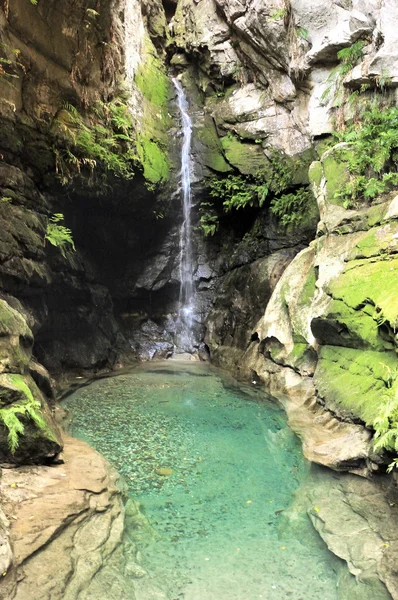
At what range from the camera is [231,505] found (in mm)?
4566

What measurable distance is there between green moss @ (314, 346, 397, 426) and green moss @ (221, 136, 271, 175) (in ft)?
26.0

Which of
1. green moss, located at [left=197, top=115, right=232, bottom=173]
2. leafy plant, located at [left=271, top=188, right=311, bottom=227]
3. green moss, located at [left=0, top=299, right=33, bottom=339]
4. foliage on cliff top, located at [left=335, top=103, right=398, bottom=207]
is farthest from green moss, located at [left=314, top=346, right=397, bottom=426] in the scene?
green moss, located at [left=197, top=115, right=232, bottom=173]

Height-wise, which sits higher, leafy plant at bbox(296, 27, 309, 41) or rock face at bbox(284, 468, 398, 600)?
leafy plant at bbox(296, 27, 309, 41)

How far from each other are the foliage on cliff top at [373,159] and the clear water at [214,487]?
190 inches

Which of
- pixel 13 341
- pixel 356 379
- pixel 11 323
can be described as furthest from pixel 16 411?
→ pixel 356 379

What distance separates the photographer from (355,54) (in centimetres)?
1095

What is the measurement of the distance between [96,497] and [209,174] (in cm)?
1180

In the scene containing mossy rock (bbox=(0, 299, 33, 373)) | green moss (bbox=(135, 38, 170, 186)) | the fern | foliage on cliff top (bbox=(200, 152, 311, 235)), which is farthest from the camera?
foliage on cliff top (bbox=(200, 152, 311, 235))

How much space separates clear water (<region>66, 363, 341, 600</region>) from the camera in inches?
136

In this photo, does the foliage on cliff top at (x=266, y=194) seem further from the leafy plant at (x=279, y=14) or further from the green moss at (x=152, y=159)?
the leafy plant at (x=279, y=14)

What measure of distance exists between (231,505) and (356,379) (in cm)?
268

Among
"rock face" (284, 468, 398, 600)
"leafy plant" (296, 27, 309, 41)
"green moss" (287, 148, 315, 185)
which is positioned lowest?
"rock face" (284, 468, 398, 600)

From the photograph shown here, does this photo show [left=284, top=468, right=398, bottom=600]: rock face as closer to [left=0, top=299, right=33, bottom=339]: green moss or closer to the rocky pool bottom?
the rocky pool bottom

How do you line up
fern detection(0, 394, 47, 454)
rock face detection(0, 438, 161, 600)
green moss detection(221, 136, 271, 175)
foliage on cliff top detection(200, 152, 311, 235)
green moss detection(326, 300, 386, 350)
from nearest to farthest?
rock face detection(0, 438, 161, 600)
fern detection(0, 394, 47, 454)
green moss detection(326, 300, 386, 350)
foliage on cliff top detection(200, 152, 311, 235)
green moss detection(221, 136, 271, 175)
